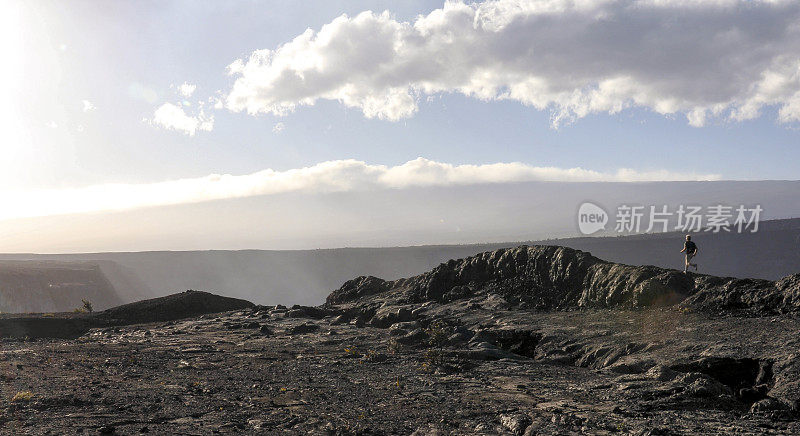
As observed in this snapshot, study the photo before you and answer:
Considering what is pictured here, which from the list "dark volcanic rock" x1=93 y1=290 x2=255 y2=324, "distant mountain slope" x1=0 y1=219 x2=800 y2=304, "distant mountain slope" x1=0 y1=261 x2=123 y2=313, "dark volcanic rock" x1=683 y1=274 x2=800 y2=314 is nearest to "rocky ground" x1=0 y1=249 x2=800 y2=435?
"dark volcanic rock" x1=683 y1=274 x2=800 y2=314

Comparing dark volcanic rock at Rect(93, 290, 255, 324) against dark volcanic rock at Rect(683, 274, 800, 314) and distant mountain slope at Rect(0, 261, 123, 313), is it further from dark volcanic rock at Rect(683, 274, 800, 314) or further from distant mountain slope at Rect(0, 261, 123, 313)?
distant mountain slope at Rect(0, 261, 123, 313)

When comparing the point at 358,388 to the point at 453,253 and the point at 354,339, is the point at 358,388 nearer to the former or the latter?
the point at 354,339

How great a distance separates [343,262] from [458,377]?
383ft

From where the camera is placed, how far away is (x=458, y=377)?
1579 cm

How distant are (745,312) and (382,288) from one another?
2679 centimetres

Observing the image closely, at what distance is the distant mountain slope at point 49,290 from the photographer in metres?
78.0

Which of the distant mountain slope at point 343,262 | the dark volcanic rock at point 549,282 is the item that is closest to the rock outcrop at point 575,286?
the dark volcanic rock at point 549,282

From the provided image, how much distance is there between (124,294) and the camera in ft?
384

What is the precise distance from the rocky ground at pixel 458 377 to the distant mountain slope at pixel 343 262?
80735mm

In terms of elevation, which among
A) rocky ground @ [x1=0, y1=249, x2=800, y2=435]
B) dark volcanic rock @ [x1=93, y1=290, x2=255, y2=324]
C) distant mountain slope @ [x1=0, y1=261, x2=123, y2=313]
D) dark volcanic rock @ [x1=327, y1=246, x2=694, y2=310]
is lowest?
distant mountain slope @ [x1=0, y1=261, x2=123, y2=313]

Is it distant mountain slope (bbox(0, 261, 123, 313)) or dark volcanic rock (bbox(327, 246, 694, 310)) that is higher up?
dark volcanic rock (bbox(327, 246, 694, 310))

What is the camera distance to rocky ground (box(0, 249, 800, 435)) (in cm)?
1084

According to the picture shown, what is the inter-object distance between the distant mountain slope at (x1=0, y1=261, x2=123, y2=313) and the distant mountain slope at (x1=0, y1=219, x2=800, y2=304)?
70.4 ft

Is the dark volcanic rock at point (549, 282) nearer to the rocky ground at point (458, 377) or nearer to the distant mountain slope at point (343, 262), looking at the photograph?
the rocky ground at point (458, 377)
